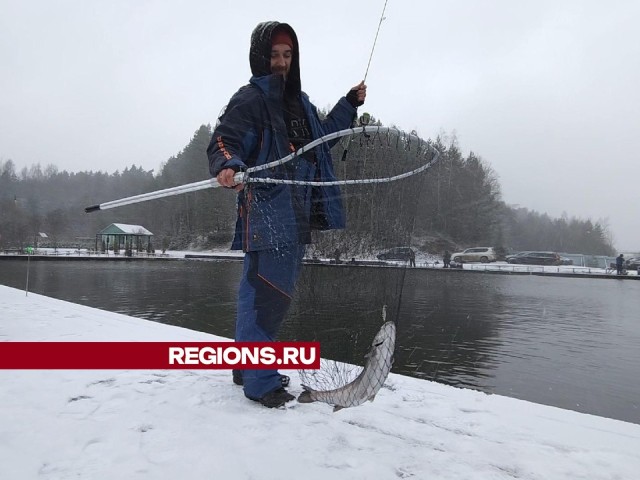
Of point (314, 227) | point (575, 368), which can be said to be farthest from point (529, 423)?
point (575, 368)

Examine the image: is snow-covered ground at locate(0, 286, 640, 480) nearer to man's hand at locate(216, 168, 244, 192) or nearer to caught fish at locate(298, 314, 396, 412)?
caught fish at locate(298, 314, 396, 412)

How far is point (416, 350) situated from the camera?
5727mm

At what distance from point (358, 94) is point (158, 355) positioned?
2.38 metres

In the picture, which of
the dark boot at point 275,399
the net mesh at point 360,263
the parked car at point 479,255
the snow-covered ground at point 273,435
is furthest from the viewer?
the parked car at point 479,255

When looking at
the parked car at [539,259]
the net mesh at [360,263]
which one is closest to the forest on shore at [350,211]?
the net mesh at [360,263]

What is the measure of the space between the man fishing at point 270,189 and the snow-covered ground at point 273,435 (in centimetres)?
35

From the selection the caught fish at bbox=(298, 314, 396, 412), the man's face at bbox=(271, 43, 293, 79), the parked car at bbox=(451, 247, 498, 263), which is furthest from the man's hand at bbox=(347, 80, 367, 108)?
the parked car at bbox=(451, 247, 498, 263)

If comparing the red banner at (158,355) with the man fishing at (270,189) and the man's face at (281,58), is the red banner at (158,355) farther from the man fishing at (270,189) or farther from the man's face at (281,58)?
the man's face at (281,58)

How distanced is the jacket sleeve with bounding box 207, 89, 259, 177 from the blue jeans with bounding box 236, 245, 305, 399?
0.54m

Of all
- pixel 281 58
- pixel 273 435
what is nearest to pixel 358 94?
pixel 281 58

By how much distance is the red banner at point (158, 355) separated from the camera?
243cm

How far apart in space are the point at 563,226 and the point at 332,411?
102 m

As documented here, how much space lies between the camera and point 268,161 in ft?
8.19

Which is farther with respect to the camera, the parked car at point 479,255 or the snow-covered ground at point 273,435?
the parked car at point 479,255
